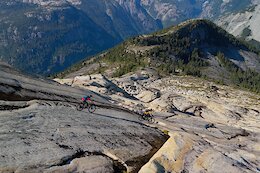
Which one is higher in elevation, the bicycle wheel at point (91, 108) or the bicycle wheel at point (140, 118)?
the bicycle wheel at point (91, 108)

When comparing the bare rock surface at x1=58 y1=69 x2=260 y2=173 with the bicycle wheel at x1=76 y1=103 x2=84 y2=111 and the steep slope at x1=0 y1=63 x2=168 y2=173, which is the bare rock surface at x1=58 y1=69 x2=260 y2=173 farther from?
the bicycle wheel at x1=76 y1=103 x2=84 y2=111

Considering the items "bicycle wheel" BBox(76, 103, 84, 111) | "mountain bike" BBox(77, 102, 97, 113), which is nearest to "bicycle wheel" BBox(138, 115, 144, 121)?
"mountain bike" BBox(77, 102, 97, 113)

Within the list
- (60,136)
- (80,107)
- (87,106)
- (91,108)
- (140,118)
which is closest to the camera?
(60,136)

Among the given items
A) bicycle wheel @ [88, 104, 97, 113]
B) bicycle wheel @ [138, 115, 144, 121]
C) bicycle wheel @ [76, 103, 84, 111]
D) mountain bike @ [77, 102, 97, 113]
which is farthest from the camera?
bicycle wheel @ [138, 115, 144, 121]

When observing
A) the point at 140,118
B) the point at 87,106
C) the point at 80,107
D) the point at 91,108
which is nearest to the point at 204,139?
the point at 140,118

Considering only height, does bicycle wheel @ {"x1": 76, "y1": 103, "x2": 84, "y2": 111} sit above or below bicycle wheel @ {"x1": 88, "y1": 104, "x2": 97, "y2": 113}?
above

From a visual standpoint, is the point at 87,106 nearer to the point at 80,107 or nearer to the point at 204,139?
the point at 80,107

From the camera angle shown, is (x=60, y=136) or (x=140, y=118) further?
(x=140, y=118)

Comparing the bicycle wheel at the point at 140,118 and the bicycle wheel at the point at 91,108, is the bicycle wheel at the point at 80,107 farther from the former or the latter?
Result: the bicycle wheel at the point at 140,118

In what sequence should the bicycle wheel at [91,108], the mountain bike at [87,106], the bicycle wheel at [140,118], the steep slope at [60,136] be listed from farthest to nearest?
the bicycle wheel at [140,118] → the bicycle wheel at [91,108] → the mountain bike at [87,106] → the steep slope at [60,136]

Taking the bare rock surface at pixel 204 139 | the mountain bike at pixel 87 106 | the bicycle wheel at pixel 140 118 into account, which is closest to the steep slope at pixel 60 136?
the mountain bike at pixel 87 106

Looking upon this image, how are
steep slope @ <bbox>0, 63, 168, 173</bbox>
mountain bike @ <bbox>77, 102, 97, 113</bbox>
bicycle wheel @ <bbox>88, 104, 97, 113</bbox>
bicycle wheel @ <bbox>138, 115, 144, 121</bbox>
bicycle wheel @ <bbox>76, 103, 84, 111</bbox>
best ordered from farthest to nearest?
bicycle wheel @ <bbox>138, 115, 144, 121</bbox> < bicycle wheel @ <bbox>88, 104, 97, 113</bbox> < mountain bike @ <bbox>77, 102, 97, 113</bbox> < bicycle wheel @ <bbox>76, 103, 84, 111</bbox> < steep slope @ <bbox>0, 63, 168, 173</bbox>

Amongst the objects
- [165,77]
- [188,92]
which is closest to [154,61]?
[165,77]
